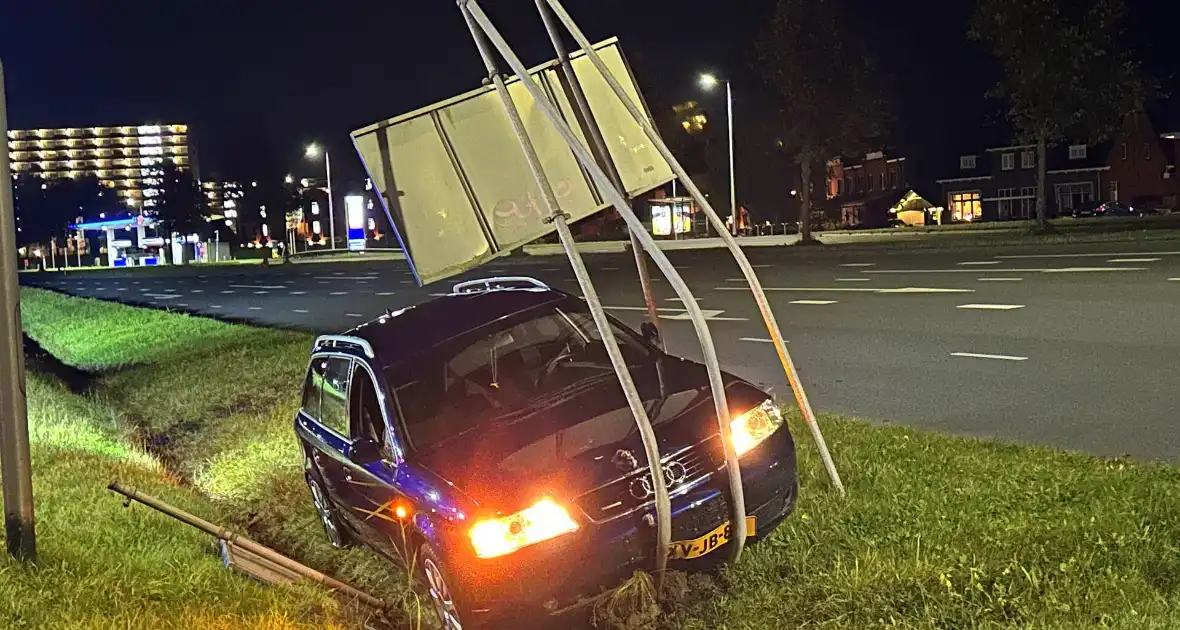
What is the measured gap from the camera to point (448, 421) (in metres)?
5.67

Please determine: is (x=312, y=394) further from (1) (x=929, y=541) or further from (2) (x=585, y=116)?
(1) (x=929, y=541)

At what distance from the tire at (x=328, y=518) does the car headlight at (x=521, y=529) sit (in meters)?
2.25

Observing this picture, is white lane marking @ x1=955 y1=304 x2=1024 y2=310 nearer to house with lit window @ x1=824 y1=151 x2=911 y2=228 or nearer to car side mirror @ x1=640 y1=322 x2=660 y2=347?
car side mirror @ x1=640 y1=322 x2=660 y2=347

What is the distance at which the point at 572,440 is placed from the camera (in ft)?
16.6

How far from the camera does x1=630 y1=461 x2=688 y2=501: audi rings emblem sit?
4.82 metres

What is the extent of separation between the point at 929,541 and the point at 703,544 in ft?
3.74

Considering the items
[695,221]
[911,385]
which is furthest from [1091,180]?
Answer: [911,385]

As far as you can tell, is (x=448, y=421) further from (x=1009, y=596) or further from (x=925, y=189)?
(x=925, y=189)

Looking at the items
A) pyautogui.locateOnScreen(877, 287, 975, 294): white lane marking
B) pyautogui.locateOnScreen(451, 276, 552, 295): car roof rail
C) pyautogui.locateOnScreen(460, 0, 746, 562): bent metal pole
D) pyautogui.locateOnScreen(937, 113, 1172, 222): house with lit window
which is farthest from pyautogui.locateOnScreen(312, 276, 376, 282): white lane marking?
pyautogui.locateOnScreen(937, 113, 1172, 222): house with lit window

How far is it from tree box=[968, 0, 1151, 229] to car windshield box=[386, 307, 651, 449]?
100.0 ft

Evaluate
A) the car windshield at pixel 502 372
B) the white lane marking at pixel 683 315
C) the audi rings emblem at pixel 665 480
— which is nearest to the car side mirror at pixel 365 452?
the car windshield at pixel 502 372

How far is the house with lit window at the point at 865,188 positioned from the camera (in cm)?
7806

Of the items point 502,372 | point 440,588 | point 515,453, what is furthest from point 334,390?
point 515,453

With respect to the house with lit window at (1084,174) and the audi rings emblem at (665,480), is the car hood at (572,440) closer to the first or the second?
the audi rings emblem at (665,480)
